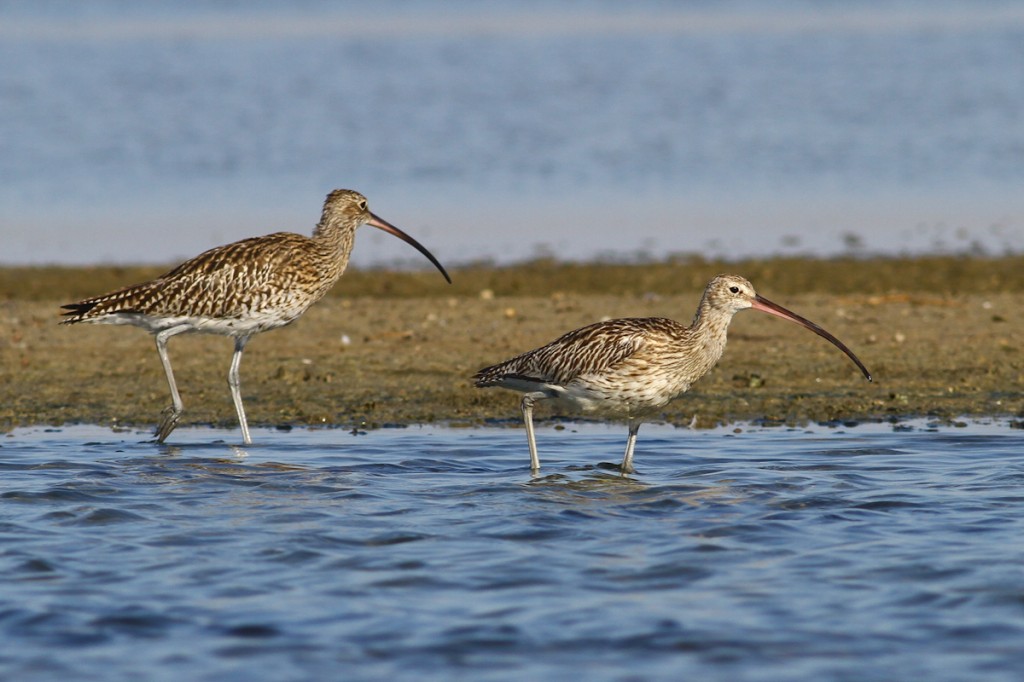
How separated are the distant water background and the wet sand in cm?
151

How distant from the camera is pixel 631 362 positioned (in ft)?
33.9

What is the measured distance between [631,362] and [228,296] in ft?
10.3

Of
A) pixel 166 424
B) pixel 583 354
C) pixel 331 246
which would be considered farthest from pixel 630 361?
pixel 166 424

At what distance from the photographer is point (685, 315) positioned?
1564 centimetres

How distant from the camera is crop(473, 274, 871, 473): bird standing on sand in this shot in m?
10.3

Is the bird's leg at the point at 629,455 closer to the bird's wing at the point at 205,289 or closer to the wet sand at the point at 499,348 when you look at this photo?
the wet sand at the point at 499,348

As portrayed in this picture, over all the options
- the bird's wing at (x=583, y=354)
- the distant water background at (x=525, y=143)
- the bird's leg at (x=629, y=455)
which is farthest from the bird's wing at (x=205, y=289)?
the distant water background at (x=525, y=143)

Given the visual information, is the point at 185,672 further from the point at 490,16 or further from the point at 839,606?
the point at 490,16

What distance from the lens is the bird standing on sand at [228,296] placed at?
1182cm

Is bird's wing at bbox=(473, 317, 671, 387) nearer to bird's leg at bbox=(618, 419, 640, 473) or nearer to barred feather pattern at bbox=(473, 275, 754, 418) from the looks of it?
barred feather pattern at bbox=(473, 275, 754, 418)

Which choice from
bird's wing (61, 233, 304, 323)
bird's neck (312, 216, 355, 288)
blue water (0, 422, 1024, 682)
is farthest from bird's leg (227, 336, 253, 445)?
bird's neck (312, 216, 355, 288)

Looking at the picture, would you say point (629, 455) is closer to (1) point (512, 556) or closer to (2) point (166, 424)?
(1) point (512, 556)

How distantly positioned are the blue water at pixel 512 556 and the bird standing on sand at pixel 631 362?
1.35 feet

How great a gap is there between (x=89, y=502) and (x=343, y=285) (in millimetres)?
8472
